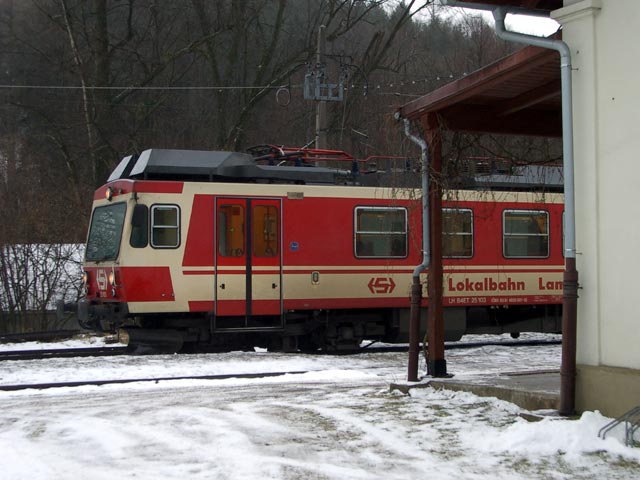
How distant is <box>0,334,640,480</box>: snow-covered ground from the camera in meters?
5.46

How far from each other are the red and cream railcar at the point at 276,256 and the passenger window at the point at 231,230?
2 cm

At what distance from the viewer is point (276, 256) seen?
13.9m

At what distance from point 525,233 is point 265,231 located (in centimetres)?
522

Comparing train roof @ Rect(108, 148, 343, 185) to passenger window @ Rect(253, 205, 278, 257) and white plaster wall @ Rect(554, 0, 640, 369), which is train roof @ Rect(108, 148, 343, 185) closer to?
passenger window @ Rect(253, 205, 278, 257)

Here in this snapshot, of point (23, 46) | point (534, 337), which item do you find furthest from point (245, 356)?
point (23, 46)

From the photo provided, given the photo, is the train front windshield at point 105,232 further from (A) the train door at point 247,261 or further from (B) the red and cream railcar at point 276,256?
(A) the train door at point 247,261

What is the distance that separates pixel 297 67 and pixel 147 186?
14.7m

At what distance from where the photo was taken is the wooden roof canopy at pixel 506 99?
7.34m

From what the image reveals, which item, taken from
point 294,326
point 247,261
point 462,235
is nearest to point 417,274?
point 247,261

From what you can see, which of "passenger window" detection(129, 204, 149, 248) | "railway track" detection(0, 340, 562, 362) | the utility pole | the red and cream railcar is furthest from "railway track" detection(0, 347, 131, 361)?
the utility pole

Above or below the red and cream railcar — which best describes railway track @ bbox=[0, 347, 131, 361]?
below

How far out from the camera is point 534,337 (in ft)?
61.4

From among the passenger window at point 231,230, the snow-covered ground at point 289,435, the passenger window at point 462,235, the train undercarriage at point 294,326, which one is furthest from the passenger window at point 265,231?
the snow-covered ground at point 289,435

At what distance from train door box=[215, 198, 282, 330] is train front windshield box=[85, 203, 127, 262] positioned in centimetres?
163
